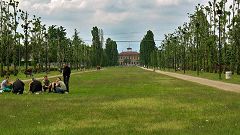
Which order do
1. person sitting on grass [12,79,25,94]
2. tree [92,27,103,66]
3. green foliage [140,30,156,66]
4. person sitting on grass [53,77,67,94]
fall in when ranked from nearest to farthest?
person sitting on grass [12,79,25,94] < person sitting on grass [53,77,67,94] < tree [92,27,103,66] < green foliage [140,30,156,66]

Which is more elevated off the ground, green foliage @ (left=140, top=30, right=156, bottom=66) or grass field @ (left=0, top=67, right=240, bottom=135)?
green foliage @ (left=140, top=30, right=156, bottom=66)

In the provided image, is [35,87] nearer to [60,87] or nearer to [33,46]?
[60,87]

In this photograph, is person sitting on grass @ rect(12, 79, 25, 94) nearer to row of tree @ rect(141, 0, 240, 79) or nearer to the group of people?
the group of people

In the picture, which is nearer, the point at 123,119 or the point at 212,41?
the point at 123,119

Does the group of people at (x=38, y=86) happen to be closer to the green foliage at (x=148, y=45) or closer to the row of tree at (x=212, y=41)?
the row of tree at (x=212, y=41)

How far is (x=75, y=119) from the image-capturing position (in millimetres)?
15492

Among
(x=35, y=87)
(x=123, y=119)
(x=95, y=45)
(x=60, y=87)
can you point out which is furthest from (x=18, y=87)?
(x=95, y=45)

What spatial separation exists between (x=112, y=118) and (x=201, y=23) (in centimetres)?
7371

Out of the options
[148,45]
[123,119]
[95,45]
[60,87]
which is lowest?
[123,119]

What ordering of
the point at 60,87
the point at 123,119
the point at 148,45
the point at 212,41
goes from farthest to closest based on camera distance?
1. the point at 148,45
2. the point at 212,41
3. the point at 60,87
4. the point at 123,119

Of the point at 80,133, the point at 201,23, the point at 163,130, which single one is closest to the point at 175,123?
the point at 163,130

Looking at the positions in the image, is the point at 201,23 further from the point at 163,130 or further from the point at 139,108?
the point at 163,130

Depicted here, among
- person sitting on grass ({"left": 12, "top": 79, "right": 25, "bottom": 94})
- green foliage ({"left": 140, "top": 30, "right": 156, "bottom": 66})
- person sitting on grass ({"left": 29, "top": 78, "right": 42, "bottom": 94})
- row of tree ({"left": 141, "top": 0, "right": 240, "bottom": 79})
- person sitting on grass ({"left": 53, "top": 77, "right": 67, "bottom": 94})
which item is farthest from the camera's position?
green foliage ({"left": 140, "top": 30, "right": 156, "bottom": 66})

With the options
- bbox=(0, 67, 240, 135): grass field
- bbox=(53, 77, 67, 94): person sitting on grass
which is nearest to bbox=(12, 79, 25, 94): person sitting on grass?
bbox=(53, 77, 67, 94): person sitting on grass
